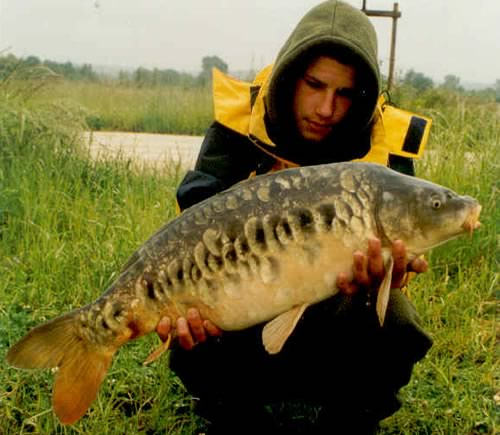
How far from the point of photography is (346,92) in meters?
1.82

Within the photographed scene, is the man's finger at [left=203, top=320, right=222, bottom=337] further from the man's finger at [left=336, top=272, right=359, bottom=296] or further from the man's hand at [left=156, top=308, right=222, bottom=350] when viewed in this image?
the man's finger at [left=336, top=272, right=359, bottom=296]

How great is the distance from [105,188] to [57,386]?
189 cm

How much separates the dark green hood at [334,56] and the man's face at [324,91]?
2cm

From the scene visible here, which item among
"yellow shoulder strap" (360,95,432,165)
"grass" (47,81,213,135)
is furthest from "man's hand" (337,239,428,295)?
"grass" (47,81,213,135)

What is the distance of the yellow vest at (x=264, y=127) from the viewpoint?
1.81m

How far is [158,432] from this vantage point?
1.77 m

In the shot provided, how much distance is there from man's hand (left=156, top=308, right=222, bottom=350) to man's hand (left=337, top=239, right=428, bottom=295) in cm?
29

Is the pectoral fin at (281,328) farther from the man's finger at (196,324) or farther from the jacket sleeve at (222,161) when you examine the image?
the jacket sleeve at (222,161)

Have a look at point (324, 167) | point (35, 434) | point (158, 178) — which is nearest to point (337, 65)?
point (324, 167)

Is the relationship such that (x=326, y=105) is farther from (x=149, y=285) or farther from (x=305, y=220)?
(x=149, y=285)

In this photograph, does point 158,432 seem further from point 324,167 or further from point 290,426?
point 324,167

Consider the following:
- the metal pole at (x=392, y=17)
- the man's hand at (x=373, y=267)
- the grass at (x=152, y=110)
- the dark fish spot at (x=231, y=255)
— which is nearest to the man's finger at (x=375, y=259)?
the man's hand at (x=373, y=267)

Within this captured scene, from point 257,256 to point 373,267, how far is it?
0.74 feet

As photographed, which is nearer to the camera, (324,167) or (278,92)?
(324,167)
